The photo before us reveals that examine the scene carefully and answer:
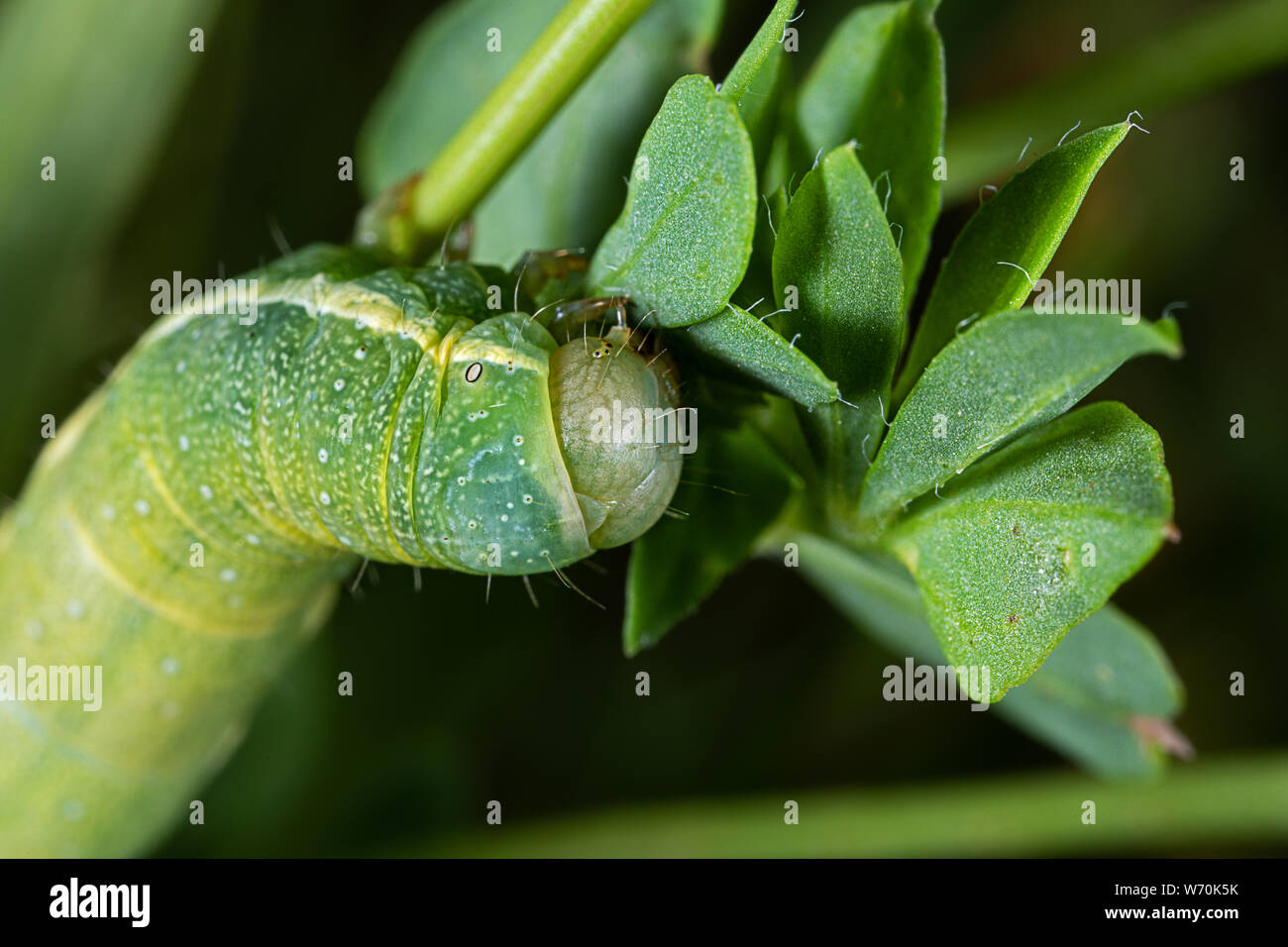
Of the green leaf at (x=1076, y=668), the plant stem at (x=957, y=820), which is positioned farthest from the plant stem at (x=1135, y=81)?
the plant stem at (x=957, y=820)

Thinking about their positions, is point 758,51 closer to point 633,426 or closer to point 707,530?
point 633,426

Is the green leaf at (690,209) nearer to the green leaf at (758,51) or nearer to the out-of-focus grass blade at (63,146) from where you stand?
the green leaf at (758,51)

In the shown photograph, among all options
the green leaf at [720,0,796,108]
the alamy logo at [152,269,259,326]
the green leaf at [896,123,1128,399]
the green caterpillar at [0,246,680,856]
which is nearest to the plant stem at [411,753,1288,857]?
the green caterpillar at [0,246,680,856]

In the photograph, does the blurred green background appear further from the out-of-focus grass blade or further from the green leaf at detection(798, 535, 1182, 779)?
the green leaf at detection(798, 535, 1182, 779)

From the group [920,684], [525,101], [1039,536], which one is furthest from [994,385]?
[920,684]

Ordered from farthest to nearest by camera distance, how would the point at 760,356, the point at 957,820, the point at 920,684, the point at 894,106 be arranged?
the point at 920,684, the point at 957,820, the point at 894,106, the point at 760,356

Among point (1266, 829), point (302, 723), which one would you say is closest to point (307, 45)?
point (302, 723)
